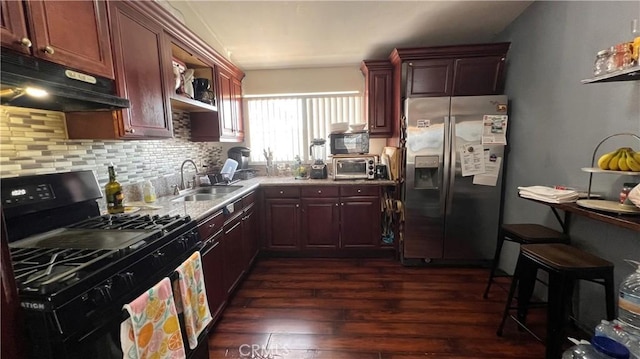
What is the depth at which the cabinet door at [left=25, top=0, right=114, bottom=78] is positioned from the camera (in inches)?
41.9

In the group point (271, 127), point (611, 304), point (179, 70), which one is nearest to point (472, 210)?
point (611, 304)

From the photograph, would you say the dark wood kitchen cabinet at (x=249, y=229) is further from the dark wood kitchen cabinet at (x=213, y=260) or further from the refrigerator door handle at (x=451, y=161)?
the refrigerator door handle at (x=451, y=161)

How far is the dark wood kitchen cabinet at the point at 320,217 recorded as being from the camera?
3053 millimetres

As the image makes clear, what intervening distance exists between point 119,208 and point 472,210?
2.98 metres

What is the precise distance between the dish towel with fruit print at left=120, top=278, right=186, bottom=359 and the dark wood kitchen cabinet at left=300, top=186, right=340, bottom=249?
6.44 ft

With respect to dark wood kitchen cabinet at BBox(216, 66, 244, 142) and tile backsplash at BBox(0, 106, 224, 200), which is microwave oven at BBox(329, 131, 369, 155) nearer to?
Answer: dark wood kitchen cabinet at BBox(216, 66, 244, 142)

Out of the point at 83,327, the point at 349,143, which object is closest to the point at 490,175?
the point at 349,143

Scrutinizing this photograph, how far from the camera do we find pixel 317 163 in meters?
3.33

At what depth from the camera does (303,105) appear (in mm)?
3684

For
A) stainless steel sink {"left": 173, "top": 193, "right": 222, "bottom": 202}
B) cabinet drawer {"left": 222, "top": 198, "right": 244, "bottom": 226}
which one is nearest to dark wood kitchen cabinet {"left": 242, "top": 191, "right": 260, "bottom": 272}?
cabinet drawer {"left": 222, "top": 198, "right": 244, "bottom": 226}

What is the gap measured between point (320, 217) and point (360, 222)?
0.45 m

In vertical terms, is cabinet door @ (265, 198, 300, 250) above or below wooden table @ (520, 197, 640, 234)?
below

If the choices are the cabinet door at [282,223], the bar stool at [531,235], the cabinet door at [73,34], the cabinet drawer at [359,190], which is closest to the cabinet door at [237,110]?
the cabinet door at [282,223]

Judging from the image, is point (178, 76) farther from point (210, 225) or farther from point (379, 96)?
point (379, 96)
